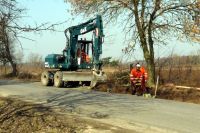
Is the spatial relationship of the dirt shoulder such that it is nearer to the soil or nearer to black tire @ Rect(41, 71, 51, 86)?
the soil

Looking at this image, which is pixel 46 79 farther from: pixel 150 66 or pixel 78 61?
pixel 150 66

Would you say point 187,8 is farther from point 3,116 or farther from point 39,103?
point 3,116

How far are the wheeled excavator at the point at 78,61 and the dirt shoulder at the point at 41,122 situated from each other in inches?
499

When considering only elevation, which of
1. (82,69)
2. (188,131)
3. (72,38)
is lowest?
(188,131)

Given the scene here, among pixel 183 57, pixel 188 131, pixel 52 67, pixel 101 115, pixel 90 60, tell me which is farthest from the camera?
pixel 183 57

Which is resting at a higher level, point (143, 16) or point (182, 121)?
point (143, 16)

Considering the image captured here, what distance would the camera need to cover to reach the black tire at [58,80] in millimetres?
30781

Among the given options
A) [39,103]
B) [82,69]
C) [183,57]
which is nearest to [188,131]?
[39,103]

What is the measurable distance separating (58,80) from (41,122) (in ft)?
55.3

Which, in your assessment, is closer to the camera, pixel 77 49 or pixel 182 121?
pixel 182 121

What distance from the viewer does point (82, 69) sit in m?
31.7

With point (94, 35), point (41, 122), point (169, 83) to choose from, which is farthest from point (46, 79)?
point (41, 122)

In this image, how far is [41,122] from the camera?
14.2 m

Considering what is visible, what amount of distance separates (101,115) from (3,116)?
10.8ft
